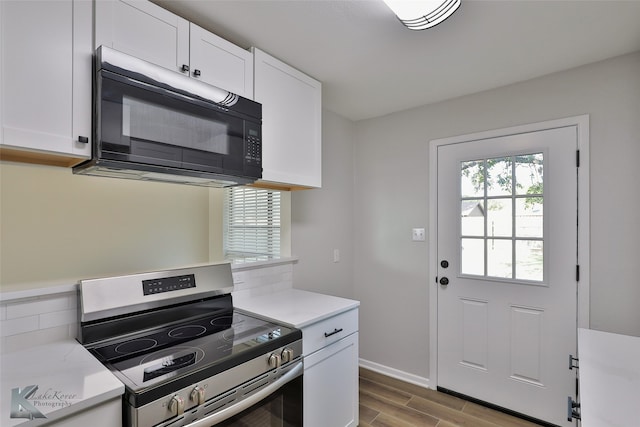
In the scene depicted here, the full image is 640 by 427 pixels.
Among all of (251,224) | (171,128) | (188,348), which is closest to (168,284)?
(188,348)

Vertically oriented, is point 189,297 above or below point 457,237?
below

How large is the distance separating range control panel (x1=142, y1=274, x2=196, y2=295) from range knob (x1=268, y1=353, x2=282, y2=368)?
601mm

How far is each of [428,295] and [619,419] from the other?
5.93 feet

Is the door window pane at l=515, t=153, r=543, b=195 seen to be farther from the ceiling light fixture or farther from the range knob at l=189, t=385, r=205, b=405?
the range knob at l=189, t=385, r=205, b=405

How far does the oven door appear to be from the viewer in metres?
1.19

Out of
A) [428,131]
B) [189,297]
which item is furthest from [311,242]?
[428,131]

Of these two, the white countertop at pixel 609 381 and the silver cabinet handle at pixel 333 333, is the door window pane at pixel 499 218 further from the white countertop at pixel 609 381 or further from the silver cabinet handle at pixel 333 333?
the silver cabinet handle at pixel 333 333

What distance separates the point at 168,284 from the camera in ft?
5.31

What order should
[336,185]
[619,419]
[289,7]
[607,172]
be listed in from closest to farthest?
[619,419] < [289,7] < [607,172] < [336,185]

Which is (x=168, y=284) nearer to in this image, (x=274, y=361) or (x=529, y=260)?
(x=274, y=361)

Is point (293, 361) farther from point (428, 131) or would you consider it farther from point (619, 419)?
point (428, 131)

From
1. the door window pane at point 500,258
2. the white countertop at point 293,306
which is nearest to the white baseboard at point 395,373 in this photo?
the door window pane at point 500,258

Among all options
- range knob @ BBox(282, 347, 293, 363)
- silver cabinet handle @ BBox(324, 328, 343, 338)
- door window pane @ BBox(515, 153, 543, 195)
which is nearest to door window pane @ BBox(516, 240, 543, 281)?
door window pane @ BBox(515, 153, 543, 195)

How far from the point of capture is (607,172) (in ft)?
6.50
